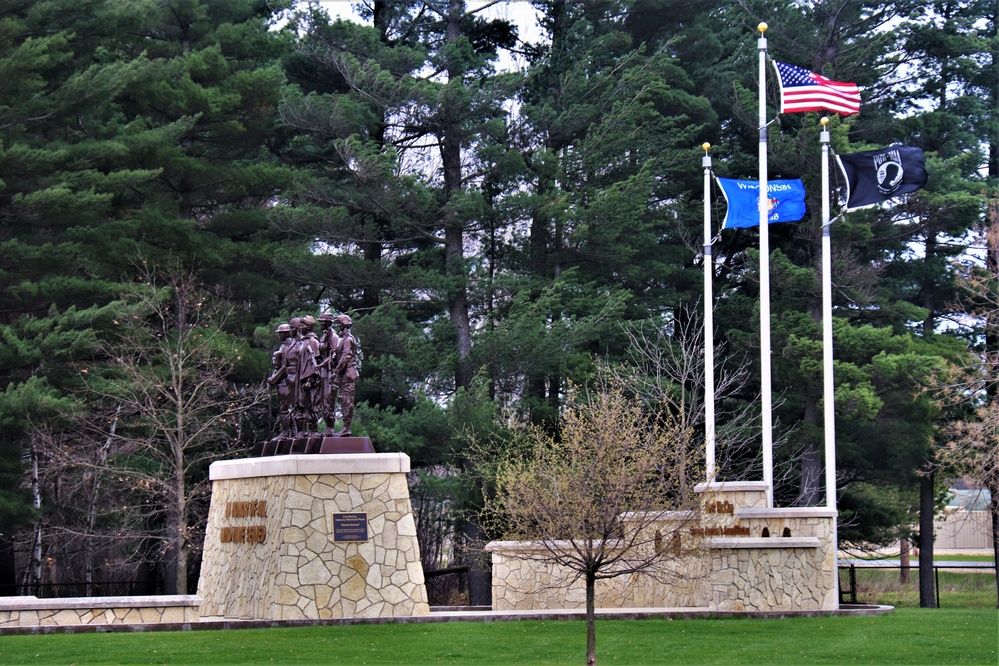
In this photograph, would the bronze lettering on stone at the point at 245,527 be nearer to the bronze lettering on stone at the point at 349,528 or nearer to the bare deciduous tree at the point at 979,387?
the bronze lettering on stone at the point at 349,528

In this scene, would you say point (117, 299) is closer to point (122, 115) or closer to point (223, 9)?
point (122, 115)

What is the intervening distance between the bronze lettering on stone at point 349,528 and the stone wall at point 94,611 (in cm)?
234

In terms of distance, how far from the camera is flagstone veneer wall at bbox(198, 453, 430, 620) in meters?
19.5

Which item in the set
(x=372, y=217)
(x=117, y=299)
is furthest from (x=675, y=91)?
(x=117, y=299)

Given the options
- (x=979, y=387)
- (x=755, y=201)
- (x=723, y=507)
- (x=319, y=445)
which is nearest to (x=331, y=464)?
(x=319, y=445)

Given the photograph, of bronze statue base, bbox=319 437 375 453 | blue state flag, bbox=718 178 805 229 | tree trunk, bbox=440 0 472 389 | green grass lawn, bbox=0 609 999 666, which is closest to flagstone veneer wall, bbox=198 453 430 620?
bronze statue base, bbox=319 437 375 453

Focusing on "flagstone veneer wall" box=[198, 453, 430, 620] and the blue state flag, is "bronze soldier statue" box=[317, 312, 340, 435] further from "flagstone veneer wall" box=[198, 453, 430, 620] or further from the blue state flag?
the blue state flag

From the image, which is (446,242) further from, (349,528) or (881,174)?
(349,528)

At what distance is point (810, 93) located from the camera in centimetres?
2422

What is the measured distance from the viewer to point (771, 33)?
35.5 meters

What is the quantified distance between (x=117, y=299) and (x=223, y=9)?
964 centimetres

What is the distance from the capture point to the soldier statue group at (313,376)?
20.6 metres

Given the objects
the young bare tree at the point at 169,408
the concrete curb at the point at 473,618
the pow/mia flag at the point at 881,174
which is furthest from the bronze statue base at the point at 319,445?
the pow/mia flag at the point at 881,174

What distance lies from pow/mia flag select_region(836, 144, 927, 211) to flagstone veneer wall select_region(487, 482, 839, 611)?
5749mm
